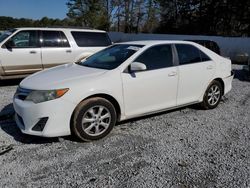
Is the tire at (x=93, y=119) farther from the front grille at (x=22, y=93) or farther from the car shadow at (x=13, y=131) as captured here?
the front grille at (x=22, y=93)

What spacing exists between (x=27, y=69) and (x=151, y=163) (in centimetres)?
557

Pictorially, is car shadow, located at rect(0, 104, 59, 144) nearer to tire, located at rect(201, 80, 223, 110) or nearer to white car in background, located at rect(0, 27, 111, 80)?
white car in background, located at rect(0, 27, 111, 80)

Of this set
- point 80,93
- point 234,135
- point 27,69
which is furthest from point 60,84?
point 27,69

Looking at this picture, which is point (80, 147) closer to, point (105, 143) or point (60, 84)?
point (105, 143)

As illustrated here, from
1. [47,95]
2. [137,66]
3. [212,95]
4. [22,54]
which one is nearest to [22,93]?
[47,95]

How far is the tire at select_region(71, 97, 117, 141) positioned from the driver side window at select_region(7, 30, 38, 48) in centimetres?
464

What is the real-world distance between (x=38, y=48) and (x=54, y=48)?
18.6 inches

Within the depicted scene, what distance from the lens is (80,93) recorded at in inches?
147

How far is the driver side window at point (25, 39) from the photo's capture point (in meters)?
7.44

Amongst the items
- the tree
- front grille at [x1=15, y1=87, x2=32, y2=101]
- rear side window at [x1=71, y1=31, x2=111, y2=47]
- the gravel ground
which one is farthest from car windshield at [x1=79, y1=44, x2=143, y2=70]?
the tree

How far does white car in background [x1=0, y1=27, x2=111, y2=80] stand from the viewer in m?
7.33

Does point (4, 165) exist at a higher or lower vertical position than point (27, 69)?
lower

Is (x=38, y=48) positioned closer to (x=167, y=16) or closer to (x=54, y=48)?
(x=54, y=48)

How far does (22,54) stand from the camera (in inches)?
293
